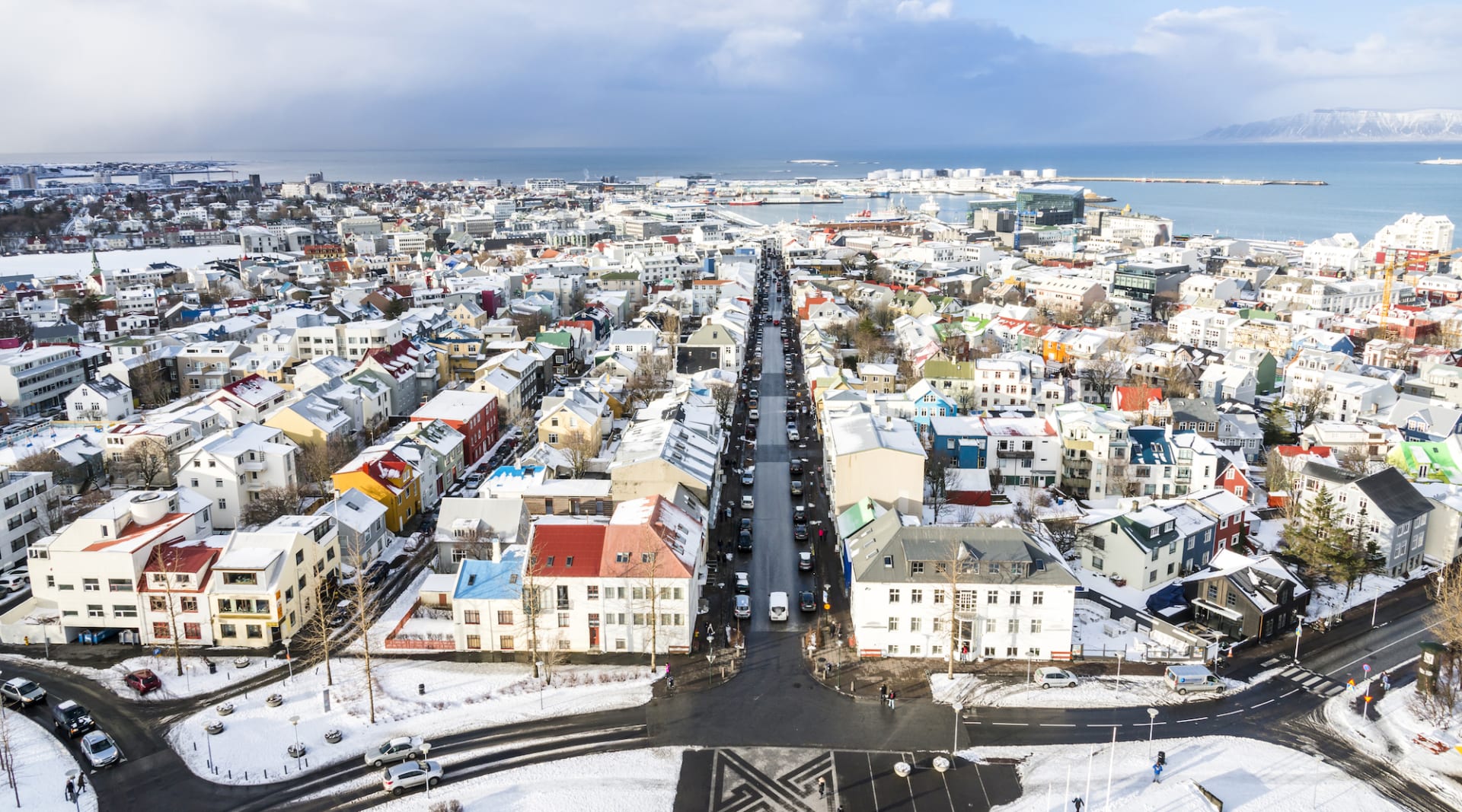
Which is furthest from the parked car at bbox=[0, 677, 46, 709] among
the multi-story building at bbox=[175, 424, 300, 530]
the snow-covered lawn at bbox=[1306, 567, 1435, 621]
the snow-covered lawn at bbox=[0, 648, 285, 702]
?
the snow-covered lawn at bbox=[1306, 567, 1435, 621]

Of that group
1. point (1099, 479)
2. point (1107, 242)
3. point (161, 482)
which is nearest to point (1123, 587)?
point (1099, 479)

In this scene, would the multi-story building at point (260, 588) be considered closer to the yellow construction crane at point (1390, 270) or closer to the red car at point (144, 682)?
the red car at point (144, 682)

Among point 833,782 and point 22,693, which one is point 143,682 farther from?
point 833,782

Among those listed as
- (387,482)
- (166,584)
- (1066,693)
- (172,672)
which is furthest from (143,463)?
(1066,693)

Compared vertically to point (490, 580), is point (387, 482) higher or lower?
higher

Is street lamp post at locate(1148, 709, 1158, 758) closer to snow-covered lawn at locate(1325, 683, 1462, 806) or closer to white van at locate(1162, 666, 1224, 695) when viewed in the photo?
white van at locate(1162, 666, 1224, 695)

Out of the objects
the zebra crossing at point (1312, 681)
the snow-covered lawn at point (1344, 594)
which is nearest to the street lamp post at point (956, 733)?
the zebra crossing at point (1312, 681)

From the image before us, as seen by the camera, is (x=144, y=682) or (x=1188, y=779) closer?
(x=1188, y=779)
